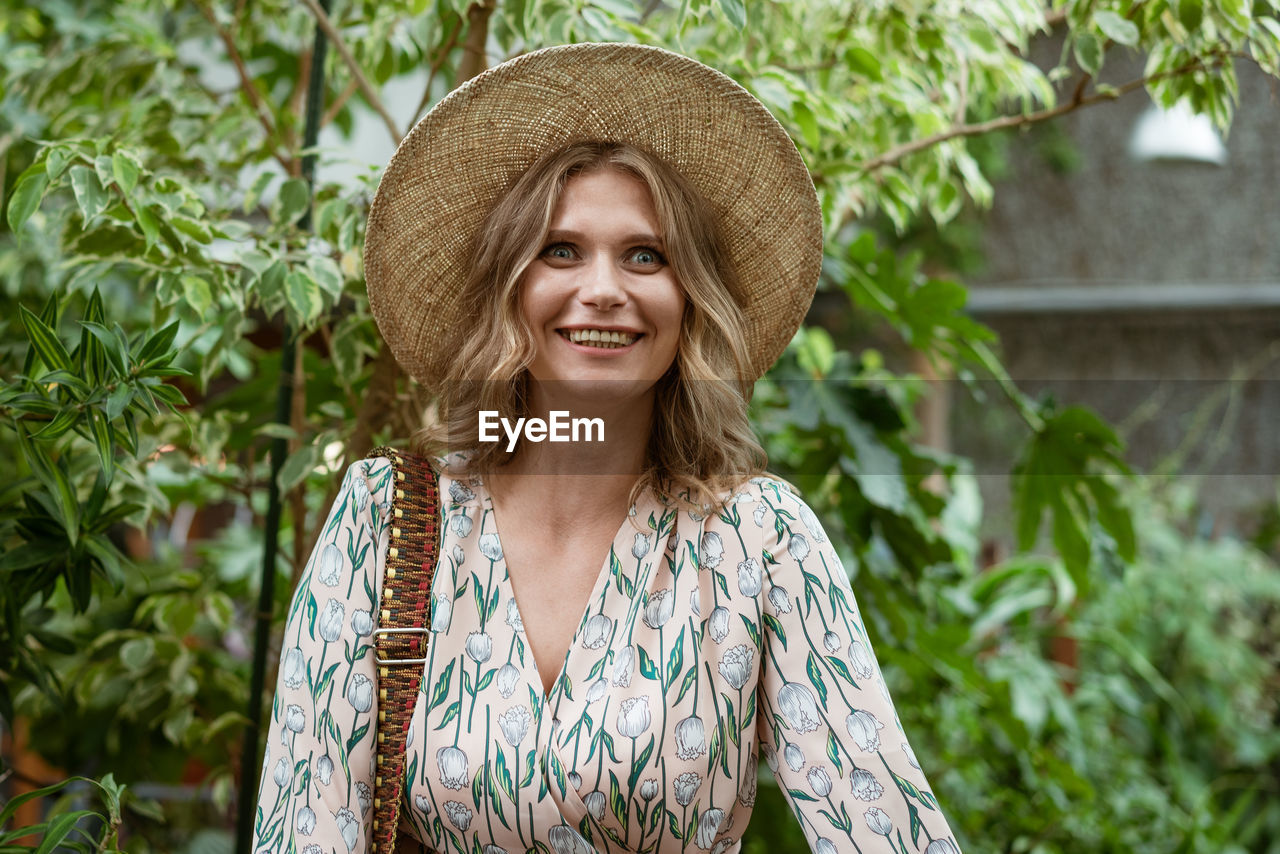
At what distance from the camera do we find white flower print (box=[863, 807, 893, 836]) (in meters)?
1.03

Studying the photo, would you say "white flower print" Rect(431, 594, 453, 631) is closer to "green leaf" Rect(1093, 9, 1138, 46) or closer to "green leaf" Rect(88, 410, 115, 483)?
"green leaf" Rect(88, 410, 115, 483)

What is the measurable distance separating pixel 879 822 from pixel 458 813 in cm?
40

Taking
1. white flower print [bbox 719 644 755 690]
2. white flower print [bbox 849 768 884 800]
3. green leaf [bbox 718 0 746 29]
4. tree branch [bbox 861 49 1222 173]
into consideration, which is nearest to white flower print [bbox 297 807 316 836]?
white flower print [bbox 719 644 755 690]

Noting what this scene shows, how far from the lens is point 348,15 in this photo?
184 cm

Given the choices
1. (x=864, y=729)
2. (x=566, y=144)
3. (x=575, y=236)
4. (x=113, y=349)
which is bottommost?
(x=864, y=729)

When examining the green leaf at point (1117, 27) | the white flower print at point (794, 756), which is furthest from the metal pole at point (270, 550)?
the green leaf at point (1117, 27)

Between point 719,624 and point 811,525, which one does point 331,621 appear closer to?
point 719,624

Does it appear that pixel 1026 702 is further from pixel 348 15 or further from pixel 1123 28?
pixel 348 15

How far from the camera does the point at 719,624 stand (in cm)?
108

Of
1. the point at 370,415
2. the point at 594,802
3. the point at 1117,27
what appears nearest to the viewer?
the point at 594,802

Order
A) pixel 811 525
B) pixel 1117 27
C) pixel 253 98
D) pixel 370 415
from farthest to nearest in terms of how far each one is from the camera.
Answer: pixel 253 98, pixel 370 415, pixel 1117 27, pixel 811 525

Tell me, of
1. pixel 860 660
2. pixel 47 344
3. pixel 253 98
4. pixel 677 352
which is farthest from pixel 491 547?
pixel 253 98

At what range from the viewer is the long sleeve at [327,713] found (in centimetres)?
103

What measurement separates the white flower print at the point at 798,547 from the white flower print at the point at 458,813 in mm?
404
